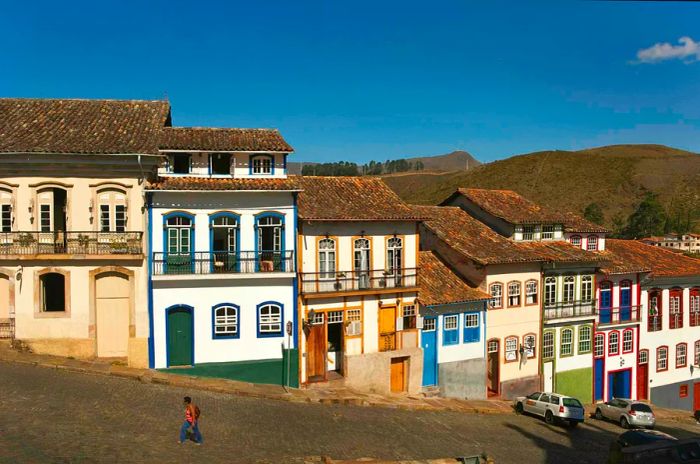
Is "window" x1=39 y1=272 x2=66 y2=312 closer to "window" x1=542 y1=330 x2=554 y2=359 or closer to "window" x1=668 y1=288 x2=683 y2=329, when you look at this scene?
"window" x1=542 y1=330 x2=554 y2=359

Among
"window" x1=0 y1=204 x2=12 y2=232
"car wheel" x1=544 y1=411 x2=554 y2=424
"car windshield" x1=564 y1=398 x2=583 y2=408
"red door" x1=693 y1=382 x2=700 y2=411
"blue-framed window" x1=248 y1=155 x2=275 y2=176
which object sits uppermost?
"blue-framed window" x1=248 y1=155 x2=275 y2=176

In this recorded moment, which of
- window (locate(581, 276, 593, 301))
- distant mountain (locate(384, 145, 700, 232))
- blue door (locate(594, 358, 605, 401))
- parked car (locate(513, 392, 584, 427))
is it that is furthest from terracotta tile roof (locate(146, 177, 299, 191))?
distant mountain (locate(384, 145, 700, 232))

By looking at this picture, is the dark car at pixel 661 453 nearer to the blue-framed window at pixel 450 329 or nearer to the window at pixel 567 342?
the blue-framed window at pixel 450 329

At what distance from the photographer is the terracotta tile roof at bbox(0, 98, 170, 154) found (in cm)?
2141

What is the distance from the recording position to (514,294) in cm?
2853

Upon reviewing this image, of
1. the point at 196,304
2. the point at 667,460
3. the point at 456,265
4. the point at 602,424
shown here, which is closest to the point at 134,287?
the point at 196,304

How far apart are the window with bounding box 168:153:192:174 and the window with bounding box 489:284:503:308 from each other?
15.0m

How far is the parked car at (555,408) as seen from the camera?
2344 centimetres

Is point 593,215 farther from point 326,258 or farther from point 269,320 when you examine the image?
point 269,320

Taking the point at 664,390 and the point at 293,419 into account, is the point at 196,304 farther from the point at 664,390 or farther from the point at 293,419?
the point at 664,390

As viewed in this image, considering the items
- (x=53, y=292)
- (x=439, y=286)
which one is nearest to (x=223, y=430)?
(x=53, y=292)

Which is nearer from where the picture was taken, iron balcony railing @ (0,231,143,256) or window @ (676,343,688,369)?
iron balcony railing @ (0,231,143,256)

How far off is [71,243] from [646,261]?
3010 cm

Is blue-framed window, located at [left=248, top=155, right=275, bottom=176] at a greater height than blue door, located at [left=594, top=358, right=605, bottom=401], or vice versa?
blue-framed window, located at [left=248, top=155, right=275, bottom=176]
